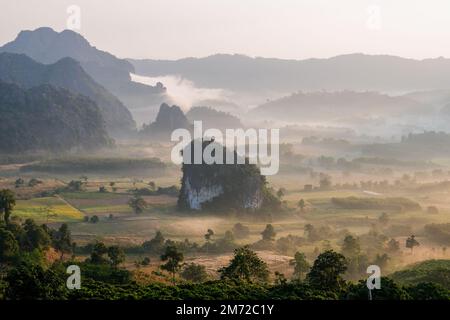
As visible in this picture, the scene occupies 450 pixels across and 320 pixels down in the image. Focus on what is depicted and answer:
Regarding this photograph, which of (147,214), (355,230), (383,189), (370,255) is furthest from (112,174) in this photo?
(370,255)

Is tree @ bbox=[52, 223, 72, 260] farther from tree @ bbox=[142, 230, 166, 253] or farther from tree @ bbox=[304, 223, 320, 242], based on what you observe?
tree @ bbox=[304, 223, 320, 242]

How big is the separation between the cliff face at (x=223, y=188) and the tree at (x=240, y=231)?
17911mm

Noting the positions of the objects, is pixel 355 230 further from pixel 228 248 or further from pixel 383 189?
pixel 383 189

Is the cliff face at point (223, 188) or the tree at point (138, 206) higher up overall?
the cliff face at point (223, 188)

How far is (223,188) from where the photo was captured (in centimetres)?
12619

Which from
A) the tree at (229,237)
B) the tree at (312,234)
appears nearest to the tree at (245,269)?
the tree at (229,237)

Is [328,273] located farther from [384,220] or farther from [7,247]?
[384,220]

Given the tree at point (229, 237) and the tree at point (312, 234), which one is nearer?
the tree at point (229, 237)

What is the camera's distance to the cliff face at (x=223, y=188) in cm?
12381

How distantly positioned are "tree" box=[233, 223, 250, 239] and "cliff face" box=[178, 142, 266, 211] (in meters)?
17.9

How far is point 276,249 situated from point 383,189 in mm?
70825

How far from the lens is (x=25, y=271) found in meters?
43.8

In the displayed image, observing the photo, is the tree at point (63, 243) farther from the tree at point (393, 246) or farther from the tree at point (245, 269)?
the tree at point (393, 246)

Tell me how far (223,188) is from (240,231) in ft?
77.7
